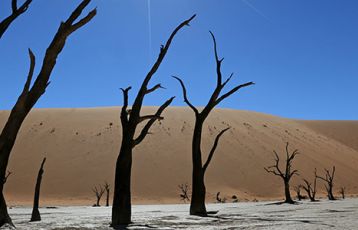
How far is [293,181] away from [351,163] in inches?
644

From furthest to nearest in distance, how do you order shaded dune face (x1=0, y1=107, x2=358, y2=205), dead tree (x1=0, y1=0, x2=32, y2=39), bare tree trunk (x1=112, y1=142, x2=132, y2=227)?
shaded dune face (x1=0, y1=107, x2=358, y2=205) → bare tree trunk (x1=112, y1=142, x2=132, y2=227) → dead tree (x1=0, y1=0, x2=32, y2=39)

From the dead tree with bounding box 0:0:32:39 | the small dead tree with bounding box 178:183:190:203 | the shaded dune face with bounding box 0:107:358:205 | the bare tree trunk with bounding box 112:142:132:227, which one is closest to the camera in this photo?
the dead tree with bounding box 0:0:32:39

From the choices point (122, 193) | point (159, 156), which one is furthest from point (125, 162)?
point (159, 156)

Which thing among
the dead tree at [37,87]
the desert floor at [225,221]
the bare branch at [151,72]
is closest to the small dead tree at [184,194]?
the desert floor at [225,221]

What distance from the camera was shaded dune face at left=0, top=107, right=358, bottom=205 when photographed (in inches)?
2116

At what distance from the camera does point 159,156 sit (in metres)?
61.2

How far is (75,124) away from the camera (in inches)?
2822

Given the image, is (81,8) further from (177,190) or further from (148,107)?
(148,107)

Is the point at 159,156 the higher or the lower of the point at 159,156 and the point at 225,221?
the higher

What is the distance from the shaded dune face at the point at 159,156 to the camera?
A: 53.8 m

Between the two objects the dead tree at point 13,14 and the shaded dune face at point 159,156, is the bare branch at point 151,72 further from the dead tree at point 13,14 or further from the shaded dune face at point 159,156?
the shaded dune face at point 159,156

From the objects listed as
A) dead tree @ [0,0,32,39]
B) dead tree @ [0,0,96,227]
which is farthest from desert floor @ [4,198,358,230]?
dead tree @ [0,0,32,39]

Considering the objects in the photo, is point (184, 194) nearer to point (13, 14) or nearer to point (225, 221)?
point (225, 221)

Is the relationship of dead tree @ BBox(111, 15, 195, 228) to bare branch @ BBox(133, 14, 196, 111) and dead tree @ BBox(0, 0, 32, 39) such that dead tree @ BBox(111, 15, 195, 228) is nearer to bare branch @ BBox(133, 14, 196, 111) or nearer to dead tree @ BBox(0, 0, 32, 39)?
bare branch @ BBox(133, 14, 196, 111)
